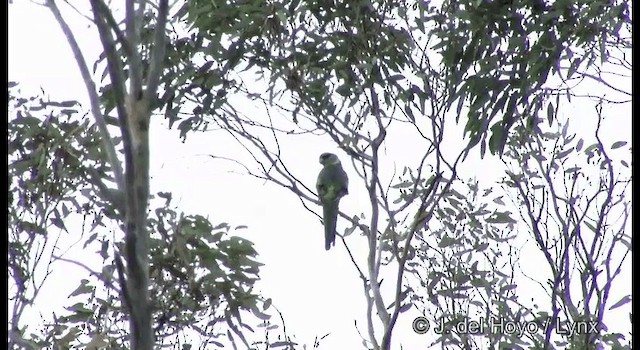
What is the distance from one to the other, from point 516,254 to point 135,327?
247cm

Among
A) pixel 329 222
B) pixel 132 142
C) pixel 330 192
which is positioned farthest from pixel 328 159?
pixel 132 142

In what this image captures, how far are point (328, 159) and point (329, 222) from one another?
Result: 1.58 feet

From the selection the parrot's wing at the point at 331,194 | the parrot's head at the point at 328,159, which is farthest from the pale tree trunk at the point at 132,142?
the parrot's head at the point at 328,159

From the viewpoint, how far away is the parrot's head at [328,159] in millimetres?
4941

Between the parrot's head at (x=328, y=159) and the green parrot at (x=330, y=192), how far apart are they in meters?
0.07

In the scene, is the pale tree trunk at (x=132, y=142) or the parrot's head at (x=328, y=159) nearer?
the pale tree trunk at (x=132, y=142)

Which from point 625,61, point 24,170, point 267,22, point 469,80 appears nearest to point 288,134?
point 267,22

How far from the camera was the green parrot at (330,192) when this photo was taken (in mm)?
4586

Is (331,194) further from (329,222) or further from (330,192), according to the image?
(329,222)

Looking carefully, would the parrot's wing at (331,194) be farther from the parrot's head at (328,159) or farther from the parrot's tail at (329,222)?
the parrot's head at (328,159)

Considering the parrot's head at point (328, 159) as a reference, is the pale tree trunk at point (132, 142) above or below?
below

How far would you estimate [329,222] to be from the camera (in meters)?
4.59

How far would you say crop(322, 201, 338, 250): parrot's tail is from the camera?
456cm

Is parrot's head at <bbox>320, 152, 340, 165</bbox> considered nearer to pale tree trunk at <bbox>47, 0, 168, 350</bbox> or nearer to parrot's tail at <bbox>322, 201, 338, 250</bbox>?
parrot's tail at <bbox>322, 201, 338, 250</bbox>
